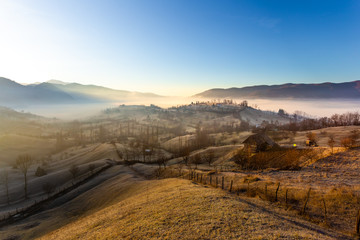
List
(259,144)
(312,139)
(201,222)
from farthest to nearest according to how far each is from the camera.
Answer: (312,139)
(259,144)
(201,222)

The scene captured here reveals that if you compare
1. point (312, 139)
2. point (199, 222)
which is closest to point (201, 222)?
point (199, 222)

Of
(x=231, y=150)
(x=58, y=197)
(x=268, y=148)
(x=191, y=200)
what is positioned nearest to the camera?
(x=191, y=200)

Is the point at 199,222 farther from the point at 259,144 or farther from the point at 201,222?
the point at 259,144

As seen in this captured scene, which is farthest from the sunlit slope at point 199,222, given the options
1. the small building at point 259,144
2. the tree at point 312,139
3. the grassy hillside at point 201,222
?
the tree at point 312,139

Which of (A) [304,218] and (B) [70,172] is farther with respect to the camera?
(B) [70,172]

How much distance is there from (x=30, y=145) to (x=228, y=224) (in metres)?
151

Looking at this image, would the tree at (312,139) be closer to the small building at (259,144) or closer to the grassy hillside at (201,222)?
the small building at (259,144)

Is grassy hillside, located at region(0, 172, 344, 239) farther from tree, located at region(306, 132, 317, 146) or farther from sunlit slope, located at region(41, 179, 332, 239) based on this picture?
tree, located at region(306, 132, 317, 146)

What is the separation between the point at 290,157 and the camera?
4309 centimetres

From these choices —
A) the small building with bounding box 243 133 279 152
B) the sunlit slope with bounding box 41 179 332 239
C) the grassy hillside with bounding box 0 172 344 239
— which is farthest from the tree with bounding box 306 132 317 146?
the sunlit slope with bounding box 41 179 332 239

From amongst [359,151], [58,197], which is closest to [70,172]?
[58,197]

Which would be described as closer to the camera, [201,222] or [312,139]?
[201,222]

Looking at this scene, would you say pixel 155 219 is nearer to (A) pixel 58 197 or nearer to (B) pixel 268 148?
(A) pixel 58 197

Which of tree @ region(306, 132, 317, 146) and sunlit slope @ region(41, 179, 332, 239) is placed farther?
tree @ region(306, 132, 317, 146)
